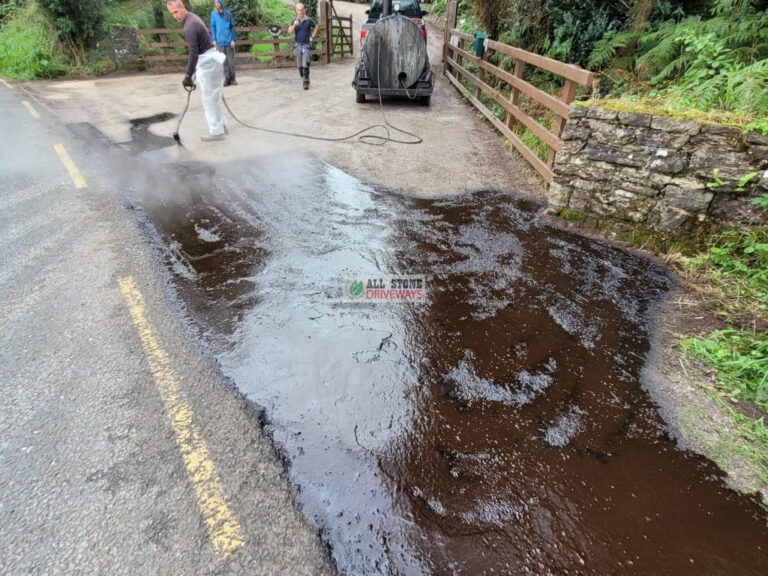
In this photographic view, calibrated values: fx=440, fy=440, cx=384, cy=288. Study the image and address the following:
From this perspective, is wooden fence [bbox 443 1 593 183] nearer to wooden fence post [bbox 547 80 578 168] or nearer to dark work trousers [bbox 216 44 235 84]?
wooden fence post [bbox 547 80 578 168]

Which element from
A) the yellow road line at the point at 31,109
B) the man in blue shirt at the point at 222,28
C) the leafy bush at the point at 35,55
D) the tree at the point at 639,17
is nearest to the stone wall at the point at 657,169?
the tree at the point at 639,17

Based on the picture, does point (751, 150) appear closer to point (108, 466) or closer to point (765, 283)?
point (765, 283)

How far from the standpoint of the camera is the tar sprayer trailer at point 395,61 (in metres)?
9.29

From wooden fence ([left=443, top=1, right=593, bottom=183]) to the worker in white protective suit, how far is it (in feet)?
16.3

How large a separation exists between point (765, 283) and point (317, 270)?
390cm

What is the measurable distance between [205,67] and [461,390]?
7.12 m

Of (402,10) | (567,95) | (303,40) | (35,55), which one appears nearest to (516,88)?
(567,95)

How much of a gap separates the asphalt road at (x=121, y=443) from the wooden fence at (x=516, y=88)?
481 centimetres

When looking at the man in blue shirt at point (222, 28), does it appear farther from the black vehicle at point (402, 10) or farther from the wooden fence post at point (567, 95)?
the wooden fence post at point (567, 95)

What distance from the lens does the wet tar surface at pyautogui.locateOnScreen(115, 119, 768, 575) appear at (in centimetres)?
208

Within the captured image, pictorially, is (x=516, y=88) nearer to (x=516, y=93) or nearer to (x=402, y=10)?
(x=516, y=93)

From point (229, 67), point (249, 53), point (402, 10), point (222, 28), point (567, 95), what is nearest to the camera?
point (567, 95)

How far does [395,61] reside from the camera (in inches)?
380

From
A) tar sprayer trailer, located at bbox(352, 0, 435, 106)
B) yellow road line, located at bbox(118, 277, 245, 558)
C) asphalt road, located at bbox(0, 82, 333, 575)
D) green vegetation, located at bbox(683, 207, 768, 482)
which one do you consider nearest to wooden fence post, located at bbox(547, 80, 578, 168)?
green vegetation, located at bbox(683, 207, 768, 482)
